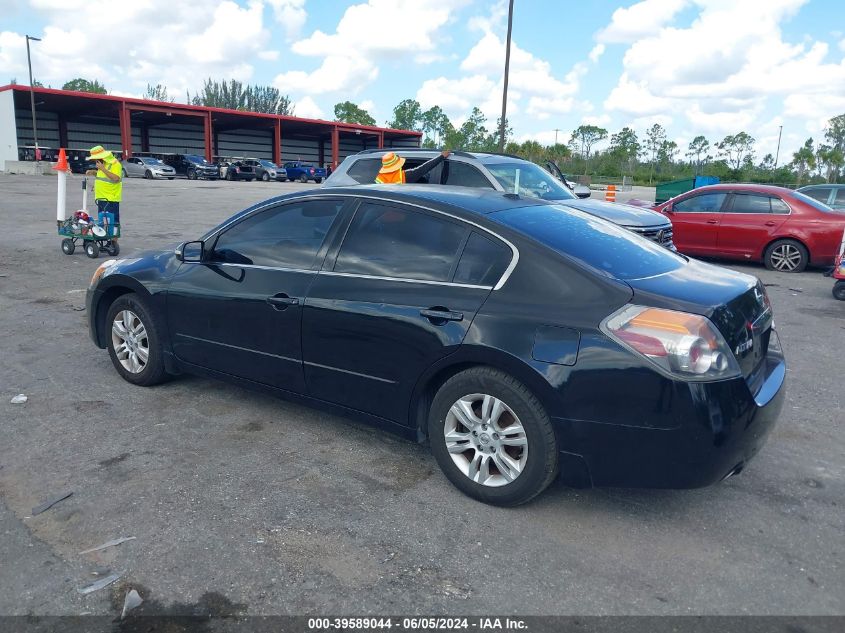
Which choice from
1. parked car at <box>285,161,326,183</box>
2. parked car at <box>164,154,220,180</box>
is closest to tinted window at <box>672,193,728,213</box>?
parked car at <box>164,154,220,180</box>

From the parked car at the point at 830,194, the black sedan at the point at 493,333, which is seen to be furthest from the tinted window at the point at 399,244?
the parked car at the point at 830,194

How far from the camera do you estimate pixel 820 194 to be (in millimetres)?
13500

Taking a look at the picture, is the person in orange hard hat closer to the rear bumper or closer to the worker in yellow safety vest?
the worker in yellow safety vest

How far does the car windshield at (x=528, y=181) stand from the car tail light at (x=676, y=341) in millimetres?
6098

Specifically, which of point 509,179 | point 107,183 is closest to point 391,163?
point 509,179

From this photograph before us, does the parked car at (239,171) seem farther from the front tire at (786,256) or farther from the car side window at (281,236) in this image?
the car side window at (281,236)

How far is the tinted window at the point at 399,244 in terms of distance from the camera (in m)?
3.69

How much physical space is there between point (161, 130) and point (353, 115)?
54.7 meters

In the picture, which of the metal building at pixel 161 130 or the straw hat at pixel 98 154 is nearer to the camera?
the straw hat at pixel 98 154

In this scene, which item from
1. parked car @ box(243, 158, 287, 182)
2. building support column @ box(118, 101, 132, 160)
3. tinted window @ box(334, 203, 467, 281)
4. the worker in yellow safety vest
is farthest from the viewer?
building support column @ box(118, 101, 132, 160)

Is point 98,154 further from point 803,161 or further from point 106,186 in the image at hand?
point 803,161

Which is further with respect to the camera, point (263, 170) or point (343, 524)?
point (263, 170)

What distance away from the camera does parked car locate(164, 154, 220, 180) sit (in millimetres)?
43812

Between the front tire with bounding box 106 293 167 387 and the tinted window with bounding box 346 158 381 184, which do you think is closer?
the front tire with bounding box 106 293 167 387
